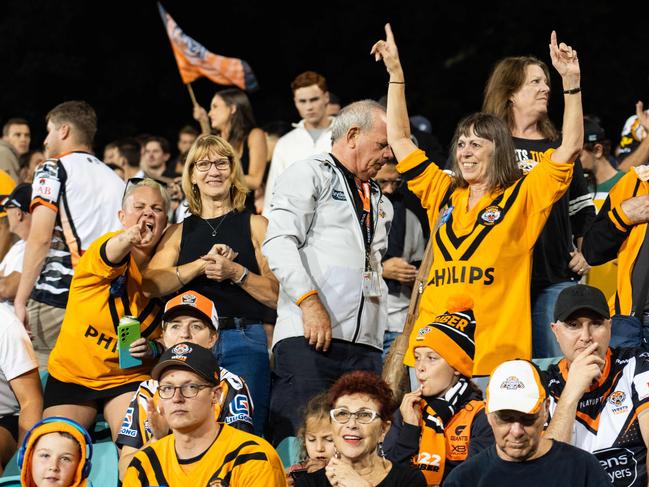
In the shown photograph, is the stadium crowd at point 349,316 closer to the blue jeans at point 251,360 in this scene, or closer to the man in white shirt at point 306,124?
the blue jeans at point 251,360

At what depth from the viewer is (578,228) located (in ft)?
23.4

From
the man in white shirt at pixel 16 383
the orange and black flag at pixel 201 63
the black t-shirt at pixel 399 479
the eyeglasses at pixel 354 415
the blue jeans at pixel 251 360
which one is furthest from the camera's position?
the orange and black flag at pixel 201 63

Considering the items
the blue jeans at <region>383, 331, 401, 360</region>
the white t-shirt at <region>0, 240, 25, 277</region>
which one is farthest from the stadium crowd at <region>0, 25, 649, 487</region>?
the white t-shirt at <region>0, 240, 25, 277</region>

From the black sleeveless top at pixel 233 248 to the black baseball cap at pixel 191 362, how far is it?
131 cm

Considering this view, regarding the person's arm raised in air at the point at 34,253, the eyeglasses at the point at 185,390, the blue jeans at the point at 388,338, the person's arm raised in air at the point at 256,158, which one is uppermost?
the person's arm raised in air at the point at 256,158

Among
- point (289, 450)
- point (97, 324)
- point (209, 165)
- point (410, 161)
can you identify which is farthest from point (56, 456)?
point (410, 161)

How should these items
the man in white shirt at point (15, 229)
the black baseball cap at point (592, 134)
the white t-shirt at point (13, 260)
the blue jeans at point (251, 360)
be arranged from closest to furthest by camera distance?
the blue jeans at point (251, 360)
the man in white shirt at point (15, 229)
the white t-shirt at point (13, 260)
the black baseball cap at point (592, 134)

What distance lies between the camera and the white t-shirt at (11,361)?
6863mm

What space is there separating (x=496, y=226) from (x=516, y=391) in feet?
4.34

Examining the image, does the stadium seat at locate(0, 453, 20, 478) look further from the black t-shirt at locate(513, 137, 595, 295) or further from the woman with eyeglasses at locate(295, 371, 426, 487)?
the black t-shirt at locate(513, 137, 595, 295)

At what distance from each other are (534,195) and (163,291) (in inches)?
79.7

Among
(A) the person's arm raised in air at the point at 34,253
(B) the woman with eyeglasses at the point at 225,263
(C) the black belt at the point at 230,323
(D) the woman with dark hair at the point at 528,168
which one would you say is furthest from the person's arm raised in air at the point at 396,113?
(A) the person's arm raised in air at the point at 34,253

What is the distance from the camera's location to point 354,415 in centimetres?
517

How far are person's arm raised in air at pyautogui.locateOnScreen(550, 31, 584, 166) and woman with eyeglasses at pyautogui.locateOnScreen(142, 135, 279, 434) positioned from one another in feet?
5.74
